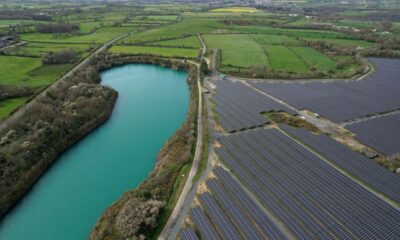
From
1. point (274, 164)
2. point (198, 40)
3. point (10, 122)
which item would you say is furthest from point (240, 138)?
point (198, 40)

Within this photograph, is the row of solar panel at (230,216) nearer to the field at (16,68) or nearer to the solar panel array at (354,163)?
the solar panel array at (354,163)

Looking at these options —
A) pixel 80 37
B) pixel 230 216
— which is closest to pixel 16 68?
pixel 80 37

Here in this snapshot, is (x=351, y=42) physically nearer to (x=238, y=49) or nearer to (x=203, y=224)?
(x=238, y=49)

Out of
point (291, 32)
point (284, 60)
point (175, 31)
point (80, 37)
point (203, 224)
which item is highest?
point (291, 32)

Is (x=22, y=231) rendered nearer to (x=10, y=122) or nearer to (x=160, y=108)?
(x=10, y=122)

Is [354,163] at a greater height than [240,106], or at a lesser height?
lesser

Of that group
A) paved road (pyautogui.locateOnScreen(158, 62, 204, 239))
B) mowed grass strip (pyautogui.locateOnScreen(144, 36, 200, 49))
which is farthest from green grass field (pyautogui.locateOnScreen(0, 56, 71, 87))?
paved road (pyautogui.locateOnScreen(158, 62, 204, 239))

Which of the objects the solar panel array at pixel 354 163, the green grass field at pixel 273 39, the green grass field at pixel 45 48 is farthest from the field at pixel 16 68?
the green grass field at pixel 273 39
